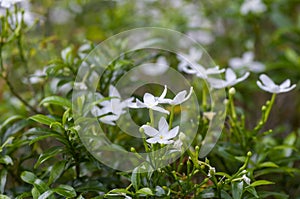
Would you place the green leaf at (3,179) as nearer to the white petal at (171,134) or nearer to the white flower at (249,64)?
the white petal at (171,134)

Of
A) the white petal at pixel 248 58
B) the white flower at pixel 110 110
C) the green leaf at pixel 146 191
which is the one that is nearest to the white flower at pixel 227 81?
the white flower at pixel 110 110

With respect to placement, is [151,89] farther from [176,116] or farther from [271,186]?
[271,186]

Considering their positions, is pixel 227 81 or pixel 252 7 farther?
pixel 252 7

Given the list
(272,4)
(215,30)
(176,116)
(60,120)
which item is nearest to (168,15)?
(215,30)

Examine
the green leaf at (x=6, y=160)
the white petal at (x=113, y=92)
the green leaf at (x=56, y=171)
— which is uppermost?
the white petal at (x=113, y=92)

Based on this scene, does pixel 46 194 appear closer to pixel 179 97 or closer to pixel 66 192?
pixel 66 192

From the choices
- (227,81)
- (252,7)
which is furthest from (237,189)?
(252,7)
